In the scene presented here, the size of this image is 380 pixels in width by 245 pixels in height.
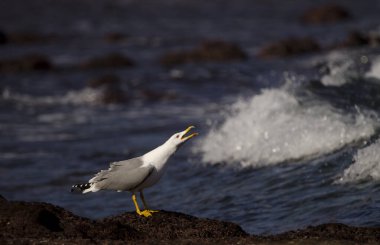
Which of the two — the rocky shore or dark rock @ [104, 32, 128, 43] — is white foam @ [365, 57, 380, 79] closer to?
the rocky shore

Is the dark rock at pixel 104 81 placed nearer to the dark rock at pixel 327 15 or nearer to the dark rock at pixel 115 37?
the dark rock at pixel 115 37

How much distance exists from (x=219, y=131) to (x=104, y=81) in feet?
28.7

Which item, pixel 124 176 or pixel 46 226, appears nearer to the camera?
pixel 46 226

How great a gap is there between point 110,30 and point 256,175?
2334 cm

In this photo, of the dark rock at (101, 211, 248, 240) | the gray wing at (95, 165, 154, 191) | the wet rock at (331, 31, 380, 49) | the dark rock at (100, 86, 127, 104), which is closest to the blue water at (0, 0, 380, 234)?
the dark rock at (100, 86, 127, 104)

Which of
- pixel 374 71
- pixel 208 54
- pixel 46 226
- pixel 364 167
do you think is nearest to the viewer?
pixel 46 226

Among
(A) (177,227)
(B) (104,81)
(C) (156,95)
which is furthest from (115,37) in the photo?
(A) (177,227)

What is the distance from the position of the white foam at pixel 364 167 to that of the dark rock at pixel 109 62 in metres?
15.7

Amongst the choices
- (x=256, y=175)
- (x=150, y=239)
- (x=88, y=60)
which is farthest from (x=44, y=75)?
(x=150, y=239)

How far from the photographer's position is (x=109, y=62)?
26.6m

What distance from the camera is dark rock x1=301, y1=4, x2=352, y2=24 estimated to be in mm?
33156

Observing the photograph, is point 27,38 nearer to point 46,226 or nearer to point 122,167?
point 122,167

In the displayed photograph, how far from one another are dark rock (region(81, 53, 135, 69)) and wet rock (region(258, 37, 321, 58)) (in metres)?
3.89

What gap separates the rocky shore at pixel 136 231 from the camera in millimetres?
7336
